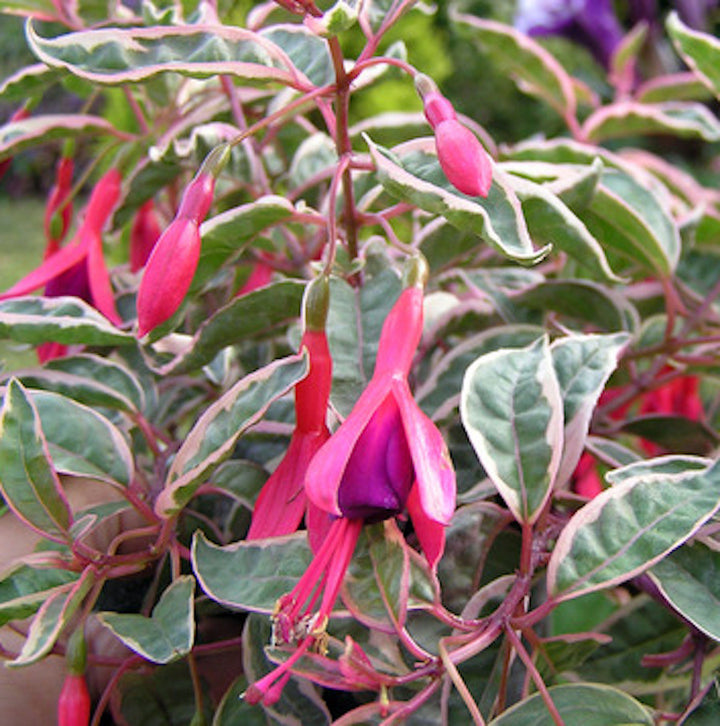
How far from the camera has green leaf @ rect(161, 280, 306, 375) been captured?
547 millimetres

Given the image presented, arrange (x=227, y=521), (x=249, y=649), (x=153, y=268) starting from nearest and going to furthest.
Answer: (x=153, y=268)
(x=249, y=649)
(x=227, y=521)

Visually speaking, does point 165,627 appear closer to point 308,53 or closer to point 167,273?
point 167,273

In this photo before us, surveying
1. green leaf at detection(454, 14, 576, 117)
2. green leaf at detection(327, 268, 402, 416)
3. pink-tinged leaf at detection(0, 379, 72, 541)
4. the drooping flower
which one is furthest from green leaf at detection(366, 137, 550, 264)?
green leaf at detection(454, 14, 576, 117)

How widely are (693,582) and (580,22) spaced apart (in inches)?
133

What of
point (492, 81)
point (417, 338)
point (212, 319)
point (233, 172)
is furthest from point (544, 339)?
point (492, 81)

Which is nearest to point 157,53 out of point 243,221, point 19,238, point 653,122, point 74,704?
point 243,221

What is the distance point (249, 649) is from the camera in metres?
0.50

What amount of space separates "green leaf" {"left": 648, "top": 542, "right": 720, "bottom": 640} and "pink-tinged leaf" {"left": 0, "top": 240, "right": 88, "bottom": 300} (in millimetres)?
389

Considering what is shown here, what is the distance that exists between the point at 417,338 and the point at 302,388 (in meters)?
0.06

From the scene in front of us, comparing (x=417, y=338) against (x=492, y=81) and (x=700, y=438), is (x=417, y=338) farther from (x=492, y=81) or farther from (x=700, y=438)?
(x=492, y=81)

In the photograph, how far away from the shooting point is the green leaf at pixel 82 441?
52 centimetres

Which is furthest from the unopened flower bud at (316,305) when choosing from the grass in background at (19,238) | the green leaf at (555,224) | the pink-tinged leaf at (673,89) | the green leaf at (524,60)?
the grass in background at (19,238)

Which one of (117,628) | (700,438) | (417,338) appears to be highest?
(417,338)

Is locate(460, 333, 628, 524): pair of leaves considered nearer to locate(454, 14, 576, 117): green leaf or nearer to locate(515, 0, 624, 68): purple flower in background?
locate(454, 14, 576, 117): green leaf
